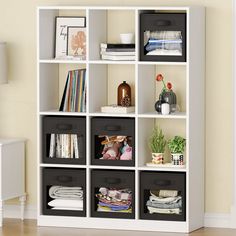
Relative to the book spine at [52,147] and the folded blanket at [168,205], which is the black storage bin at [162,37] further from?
the folded blanket at [168,205]

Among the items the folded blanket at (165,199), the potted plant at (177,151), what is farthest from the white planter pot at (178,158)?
the folded blanket at (165,199)

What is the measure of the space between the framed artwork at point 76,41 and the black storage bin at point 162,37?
50 centimetres

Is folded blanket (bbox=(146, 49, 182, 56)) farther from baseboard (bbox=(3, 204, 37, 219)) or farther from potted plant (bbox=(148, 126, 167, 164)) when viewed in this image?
baseboard (bbox=(3, 204, 37, 219))

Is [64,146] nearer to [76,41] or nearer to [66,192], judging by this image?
[66,192]

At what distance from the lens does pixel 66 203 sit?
20.6ft

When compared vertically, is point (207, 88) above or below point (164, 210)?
above

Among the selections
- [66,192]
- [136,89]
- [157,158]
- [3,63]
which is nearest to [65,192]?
[66,192]

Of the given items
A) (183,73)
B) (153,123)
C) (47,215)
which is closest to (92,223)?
(47,215)

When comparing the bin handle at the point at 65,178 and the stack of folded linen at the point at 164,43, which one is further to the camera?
the bin handle at the point at 65,178

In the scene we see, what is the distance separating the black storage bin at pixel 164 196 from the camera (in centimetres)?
601

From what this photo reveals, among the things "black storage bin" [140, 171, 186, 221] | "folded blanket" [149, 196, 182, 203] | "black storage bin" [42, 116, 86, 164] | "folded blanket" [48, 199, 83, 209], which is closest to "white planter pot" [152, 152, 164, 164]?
"black storage bin" [140, 171, 186, 221]

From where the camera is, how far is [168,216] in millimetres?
6070

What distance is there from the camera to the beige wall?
6.14 meters

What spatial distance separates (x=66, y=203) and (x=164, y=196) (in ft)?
2.28
